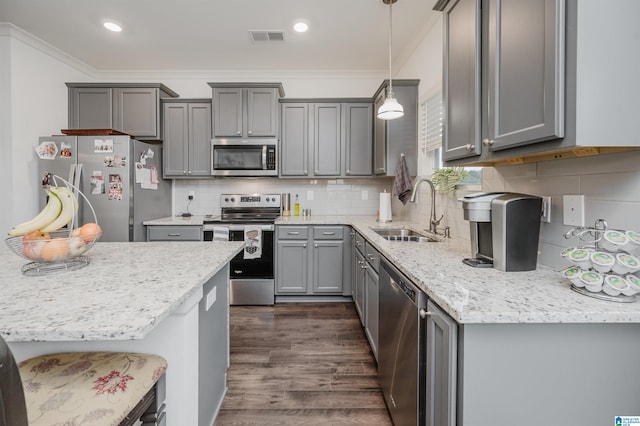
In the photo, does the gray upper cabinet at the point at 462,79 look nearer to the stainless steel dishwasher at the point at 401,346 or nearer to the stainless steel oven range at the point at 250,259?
the stainless steel dishwasher at the point at 401,346

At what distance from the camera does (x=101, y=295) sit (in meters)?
0.97

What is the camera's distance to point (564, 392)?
2.96ft

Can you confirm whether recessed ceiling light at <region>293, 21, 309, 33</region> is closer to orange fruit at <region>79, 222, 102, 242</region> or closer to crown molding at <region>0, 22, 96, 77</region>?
orange fruit at <region>79, 222, 102, 242</region>

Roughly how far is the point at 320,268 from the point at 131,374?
2605 mm

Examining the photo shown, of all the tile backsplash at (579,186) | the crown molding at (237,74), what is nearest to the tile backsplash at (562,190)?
the tile backsplash at (579,186)

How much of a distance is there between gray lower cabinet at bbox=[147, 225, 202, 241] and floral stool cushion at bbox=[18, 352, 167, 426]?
8.17 ft

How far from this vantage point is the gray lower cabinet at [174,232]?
345 cm

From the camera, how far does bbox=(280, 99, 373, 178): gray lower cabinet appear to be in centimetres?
375

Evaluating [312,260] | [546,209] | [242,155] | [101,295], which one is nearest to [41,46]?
[242,155]

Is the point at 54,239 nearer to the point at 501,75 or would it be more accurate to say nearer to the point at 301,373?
the point at 301,373

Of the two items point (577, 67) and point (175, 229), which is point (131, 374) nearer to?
point (577, 67)

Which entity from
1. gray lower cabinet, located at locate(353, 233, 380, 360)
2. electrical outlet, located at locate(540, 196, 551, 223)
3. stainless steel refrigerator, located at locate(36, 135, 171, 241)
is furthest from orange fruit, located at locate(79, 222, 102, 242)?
stainless steel refrigerator, located at locate(36, 135, 171, 241)

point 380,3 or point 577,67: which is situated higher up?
point 380,3

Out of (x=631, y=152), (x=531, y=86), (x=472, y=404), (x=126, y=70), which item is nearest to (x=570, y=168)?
(x=631, y=152)
